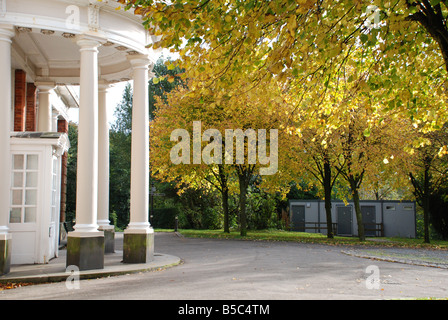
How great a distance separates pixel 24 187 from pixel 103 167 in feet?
10.9

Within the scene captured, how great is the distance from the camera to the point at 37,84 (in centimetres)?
1554

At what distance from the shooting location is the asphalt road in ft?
25.9

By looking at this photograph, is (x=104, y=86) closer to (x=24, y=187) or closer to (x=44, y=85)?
(x=44, y=85)

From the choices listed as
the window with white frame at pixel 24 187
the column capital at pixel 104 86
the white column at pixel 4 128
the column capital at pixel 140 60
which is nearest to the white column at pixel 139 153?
the column capital at pixel 140 60

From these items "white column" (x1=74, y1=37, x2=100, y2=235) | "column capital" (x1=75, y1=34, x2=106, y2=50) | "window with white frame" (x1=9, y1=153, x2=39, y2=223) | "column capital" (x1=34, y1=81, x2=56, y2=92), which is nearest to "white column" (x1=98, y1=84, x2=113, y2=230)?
"column capital" (x1=34, y1=81, x2=56, y2=92)

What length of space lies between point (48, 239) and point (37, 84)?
596 cm

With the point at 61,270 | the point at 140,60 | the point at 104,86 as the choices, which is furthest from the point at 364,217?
the point at 61,270

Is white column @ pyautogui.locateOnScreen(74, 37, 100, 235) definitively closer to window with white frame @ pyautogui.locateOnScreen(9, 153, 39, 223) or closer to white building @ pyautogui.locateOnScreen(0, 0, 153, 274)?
white building @ pyautogui.locateOnScreen(0, 0, 153, 274)

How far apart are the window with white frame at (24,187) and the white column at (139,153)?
8.22ft

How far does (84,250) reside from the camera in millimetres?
10648

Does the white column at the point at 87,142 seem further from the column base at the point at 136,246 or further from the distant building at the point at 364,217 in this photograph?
the distant building at the point at 364,217

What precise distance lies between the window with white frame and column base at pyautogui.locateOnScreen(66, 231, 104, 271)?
207 cm

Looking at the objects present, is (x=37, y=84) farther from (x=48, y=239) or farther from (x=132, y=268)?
(x=132, y=268)
